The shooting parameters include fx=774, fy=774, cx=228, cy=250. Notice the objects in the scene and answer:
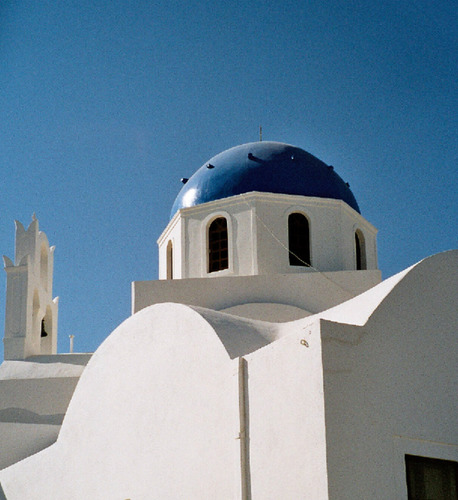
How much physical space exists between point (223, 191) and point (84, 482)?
6032 millimetres

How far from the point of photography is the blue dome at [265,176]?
13.2m

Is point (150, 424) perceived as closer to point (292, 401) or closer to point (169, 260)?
point (292, 401)

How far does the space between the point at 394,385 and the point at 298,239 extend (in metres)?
7.21

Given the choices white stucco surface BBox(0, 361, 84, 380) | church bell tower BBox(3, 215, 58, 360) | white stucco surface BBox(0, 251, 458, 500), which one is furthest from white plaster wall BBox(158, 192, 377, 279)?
white stucco surface BBox(0, 251, 458, 500)

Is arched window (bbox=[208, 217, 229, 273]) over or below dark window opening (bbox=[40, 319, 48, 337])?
over

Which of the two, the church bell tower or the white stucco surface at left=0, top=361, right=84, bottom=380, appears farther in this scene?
the church bell tower

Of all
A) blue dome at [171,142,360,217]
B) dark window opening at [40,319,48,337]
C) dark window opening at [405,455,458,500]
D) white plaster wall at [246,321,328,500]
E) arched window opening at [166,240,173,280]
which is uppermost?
blue dome at [171,142,360,217]

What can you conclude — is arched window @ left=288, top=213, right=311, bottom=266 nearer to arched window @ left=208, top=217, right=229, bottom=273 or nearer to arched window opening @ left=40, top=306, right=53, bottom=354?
arched window @ left=208, top=217, right=229, bottom=273

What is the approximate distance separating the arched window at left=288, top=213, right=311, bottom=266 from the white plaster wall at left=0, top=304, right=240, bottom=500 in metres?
4.47

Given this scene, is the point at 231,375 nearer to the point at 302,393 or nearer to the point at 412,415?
the point at 302,393

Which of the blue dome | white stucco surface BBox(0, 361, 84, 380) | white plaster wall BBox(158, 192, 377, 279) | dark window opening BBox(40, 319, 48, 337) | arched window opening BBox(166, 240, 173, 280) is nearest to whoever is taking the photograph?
white stucco surface BBox(0, 361, 84, 380)

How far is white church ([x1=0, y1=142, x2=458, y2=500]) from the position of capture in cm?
570

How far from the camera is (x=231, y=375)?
6.69 metres

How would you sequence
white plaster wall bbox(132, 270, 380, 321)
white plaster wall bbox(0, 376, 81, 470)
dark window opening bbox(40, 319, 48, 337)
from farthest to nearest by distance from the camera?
dark window opening bbox(40, 319, 48, 337), white plaster wall bbox(0, 376, 81, 470), white plaster wall bbox(132, 270, 380, 321)
